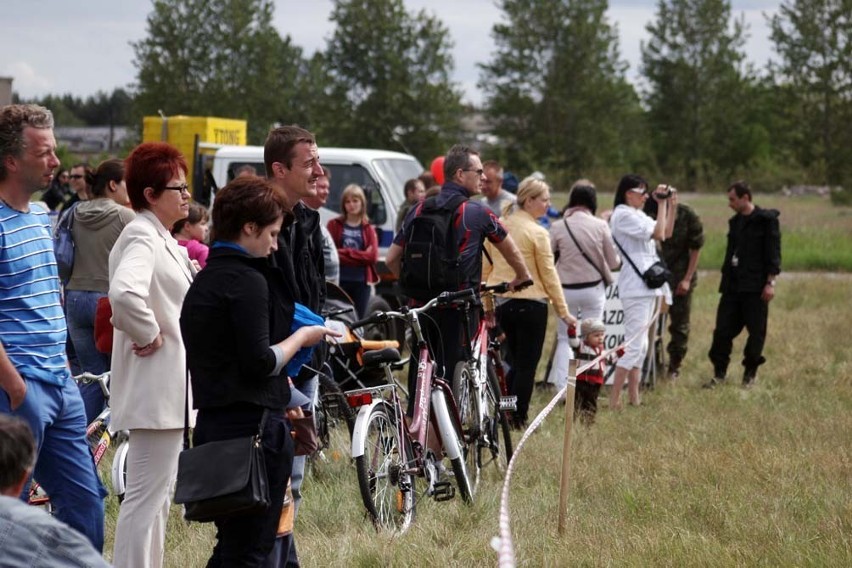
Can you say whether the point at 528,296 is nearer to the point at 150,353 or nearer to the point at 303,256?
the point at 303,256

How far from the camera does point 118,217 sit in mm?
7309

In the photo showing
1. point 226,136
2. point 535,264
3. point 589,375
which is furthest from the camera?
point 226,136

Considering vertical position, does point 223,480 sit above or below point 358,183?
below

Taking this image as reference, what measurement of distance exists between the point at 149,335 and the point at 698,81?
81.6 metres

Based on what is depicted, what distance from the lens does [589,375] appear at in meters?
9.72

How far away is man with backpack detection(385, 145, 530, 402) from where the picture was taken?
24.4ft

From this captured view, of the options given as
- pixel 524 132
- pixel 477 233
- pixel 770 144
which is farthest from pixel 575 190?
pixel 770 144

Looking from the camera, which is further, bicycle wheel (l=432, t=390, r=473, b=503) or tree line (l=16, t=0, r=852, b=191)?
tree line (l=16, t=0, r=852, b=191)

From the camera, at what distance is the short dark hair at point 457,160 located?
7500 millimetres

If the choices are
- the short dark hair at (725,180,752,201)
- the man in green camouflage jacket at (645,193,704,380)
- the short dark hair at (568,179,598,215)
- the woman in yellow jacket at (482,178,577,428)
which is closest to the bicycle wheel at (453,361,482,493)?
the woman in yellow jacket at (482,178,577,428)

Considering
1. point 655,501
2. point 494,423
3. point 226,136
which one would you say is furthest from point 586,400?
point 226,136

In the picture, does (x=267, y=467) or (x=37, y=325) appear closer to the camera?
(x=267, y=467)

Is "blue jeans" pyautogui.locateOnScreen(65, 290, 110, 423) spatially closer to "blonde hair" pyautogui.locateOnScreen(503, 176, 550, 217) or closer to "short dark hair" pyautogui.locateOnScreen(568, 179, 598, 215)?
"blonde hair" pyautogui.locateOnScreen(503, 176, 550, 217)

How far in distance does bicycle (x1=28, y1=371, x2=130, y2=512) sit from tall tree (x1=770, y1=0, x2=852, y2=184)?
69.5m
